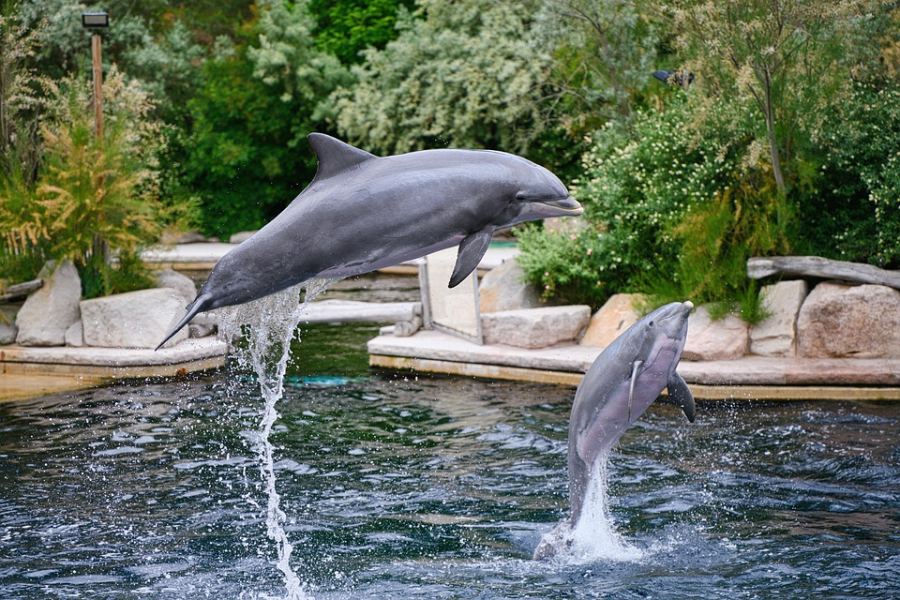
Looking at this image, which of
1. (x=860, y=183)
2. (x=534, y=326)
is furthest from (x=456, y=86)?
(x=860, y=183)

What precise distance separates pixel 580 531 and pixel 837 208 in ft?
22.2

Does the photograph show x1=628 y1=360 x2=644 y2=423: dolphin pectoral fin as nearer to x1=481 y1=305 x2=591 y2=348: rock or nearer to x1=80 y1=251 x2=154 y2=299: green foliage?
x1=481 y1=305 x2=591 y2=348: rock

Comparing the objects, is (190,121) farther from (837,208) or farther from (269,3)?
(837,208)

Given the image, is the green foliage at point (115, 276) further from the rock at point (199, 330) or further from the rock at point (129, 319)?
the rock at point (199, 330)

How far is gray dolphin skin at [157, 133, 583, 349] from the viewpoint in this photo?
429 cm

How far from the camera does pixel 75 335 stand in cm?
1278

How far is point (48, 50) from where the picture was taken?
23.9 m

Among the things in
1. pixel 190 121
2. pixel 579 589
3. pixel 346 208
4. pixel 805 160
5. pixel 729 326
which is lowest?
pixel 579 589

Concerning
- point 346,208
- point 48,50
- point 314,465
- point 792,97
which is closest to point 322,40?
point 48,50

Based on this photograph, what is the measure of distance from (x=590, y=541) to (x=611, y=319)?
5.50 metres

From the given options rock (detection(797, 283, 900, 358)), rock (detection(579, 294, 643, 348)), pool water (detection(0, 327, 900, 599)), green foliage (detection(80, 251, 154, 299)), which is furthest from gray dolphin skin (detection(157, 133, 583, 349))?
green foliage (detection(80, 251, 154, 299))

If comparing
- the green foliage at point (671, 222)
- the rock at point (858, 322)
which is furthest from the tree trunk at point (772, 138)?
the rock at point (858, 322)

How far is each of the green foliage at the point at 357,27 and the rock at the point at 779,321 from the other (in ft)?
59.6

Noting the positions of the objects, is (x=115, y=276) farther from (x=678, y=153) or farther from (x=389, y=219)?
(x=389, y=219)
